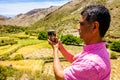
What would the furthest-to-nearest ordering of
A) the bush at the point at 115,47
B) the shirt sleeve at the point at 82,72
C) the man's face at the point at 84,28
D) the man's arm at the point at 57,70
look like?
the bush at the point at 115,47, the man's face at the point at 84,28, the man's arm at the point at 57,70, the shirt sleeve at the point at 82,72

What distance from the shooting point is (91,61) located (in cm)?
429

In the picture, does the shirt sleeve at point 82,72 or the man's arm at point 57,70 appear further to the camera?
the man's arm at point 57,70

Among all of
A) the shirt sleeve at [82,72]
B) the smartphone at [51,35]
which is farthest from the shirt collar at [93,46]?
the smartphone at [51,35]

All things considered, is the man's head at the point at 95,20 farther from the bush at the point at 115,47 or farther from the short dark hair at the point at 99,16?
the bush at the point at 115,47

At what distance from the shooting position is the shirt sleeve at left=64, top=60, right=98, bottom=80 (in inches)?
167

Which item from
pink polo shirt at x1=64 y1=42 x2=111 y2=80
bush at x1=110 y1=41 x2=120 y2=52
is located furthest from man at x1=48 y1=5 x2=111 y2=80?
bush at x1=110 y1=41 x2=120 y2=52

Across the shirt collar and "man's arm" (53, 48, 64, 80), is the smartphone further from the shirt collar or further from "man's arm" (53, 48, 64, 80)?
the shirt collar

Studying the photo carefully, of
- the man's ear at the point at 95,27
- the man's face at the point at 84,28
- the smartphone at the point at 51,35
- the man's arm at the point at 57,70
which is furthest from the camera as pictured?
the smartphone at the point at 51,35

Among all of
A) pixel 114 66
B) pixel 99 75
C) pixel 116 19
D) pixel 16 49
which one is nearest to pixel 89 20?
pixel 99 75

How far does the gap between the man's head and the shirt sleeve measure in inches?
20.7

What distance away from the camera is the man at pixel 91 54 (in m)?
4.28

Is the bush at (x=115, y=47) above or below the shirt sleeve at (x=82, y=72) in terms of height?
below

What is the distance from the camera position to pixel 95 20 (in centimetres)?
451

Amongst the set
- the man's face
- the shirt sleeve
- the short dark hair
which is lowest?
the shirt sleeve
